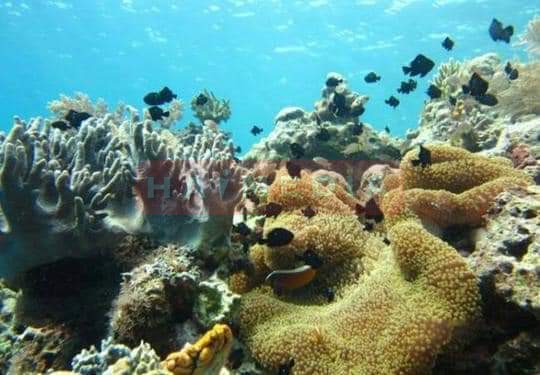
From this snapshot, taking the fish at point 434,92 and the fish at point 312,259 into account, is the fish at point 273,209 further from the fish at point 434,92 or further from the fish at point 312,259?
the fish at point 434,92

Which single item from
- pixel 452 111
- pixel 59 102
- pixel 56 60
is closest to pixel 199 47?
pixel 56 60

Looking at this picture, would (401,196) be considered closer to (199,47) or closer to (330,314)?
(330,314)

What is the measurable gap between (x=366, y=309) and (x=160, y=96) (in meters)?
5.01

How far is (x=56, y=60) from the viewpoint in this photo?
67.1 meters

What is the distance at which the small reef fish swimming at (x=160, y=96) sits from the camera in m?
7.07

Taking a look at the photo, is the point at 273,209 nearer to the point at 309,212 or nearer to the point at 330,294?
the point at 309,212

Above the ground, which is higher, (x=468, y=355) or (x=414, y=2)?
(x=414, y=2)

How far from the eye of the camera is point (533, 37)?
29.8 feet

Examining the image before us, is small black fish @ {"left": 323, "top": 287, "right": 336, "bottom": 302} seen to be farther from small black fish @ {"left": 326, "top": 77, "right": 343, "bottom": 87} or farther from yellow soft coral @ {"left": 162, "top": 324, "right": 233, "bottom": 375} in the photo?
small black fish @ {"left": 326, "top": 77, "right": 343, "bottom": 87}

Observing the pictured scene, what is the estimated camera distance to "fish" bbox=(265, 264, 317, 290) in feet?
13.1

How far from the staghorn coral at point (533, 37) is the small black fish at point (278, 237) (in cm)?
786

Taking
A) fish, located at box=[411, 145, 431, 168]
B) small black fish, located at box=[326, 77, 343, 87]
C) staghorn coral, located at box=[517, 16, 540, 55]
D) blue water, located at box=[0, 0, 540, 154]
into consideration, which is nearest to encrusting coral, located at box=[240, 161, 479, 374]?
fish, located at box=[411, 145, 431, 168]

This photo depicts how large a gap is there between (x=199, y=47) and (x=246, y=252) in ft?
196

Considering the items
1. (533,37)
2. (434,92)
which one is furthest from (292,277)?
(533,37)
